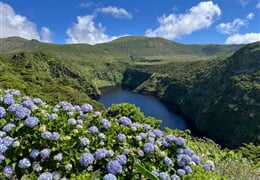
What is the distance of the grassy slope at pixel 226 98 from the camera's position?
6025cm

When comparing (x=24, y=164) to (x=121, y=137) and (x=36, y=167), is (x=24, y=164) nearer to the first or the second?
(x=36, y=167)

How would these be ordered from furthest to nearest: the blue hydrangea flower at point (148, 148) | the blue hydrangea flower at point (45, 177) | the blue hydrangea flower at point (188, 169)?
1. the blue hydrangea flower at point (148, 148)
2. the blue hydrangea flower at point (188, 169)
3. the blue hydrangea flower at point (45, 177)

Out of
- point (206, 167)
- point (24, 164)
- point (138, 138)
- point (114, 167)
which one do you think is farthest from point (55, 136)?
point (206, 167)

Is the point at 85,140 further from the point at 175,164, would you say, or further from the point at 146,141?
the point at 175,164

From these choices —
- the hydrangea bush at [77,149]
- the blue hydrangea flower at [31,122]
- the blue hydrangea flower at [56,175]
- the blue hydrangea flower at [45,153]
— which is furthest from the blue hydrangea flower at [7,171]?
the blue hydrangea flower at [31,122]

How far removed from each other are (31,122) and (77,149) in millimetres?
754

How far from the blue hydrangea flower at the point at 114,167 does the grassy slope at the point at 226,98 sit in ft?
186

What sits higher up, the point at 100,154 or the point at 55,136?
the point at 55,136

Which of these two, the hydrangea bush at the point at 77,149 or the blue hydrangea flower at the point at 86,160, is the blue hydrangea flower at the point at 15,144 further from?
the blue hydrangea flower at the point at 86,160

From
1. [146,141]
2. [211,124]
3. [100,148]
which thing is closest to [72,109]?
[100,148]

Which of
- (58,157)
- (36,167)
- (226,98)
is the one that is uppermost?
(58,157)

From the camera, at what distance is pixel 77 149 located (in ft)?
13.4

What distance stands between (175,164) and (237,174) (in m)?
1.25

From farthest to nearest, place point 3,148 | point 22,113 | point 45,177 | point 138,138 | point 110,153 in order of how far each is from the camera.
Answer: point 138,138 < point 22,113 < point 110,153 < point 3,148 < point 45,177
